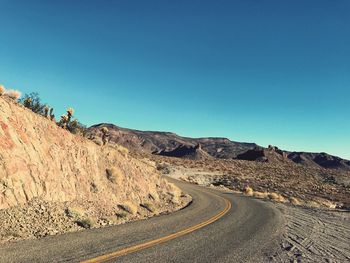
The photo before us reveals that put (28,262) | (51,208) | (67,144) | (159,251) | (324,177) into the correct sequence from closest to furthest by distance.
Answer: (28,262) < (159,251) < (51,208) < (67,144) < (324,177)

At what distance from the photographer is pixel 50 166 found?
50.0 feet

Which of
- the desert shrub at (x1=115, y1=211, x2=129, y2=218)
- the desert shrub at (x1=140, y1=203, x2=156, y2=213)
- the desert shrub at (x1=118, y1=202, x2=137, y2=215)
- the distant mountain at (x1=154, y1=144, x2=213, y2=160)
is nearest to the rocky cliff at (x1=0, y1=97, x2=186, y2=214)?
the desert shrub at (x1=118, y1=202, x2=137, y2=215)

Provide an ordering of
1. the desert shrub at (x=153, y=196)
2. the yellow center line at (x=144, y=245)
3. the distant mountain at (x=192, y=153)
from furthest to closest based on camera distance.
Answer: the distant mountain at (x=192, y=153) → the desert shrub at (x=153, y=196) → the yellow center line at (x=144, y=245)

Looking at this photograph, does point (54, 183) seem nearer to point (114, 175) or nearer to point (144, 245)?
point (114, 175)

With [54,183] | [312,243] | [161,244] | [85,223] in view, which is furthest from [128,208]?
[312,243]

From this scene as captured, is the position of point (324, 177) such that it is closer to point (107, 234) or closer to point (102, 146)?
point (102, 146)

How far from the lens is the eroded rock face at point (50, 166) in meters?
12.8

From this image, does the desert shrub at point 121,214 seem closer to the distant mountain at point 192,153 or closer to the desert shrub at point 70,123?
the desert shrub at point 70,123

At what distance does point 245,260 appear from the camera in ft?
31.8

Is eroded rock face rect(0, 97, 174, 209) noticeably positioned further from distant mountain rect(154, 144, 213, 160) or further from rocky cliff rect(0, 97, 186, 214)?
distant mountain rect(154, 144, 213, 160)

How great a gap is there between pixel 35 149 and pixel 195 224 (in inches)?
313

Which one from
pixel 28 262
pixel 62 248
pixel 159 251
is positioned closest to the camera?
pixel 28 262

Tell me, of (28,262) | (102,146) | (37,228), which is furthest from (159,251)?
(102,146)

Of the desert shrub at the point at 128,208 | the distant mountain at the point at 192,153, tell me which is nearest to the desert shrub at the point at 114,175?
the desert shrub at the point at 128,208
